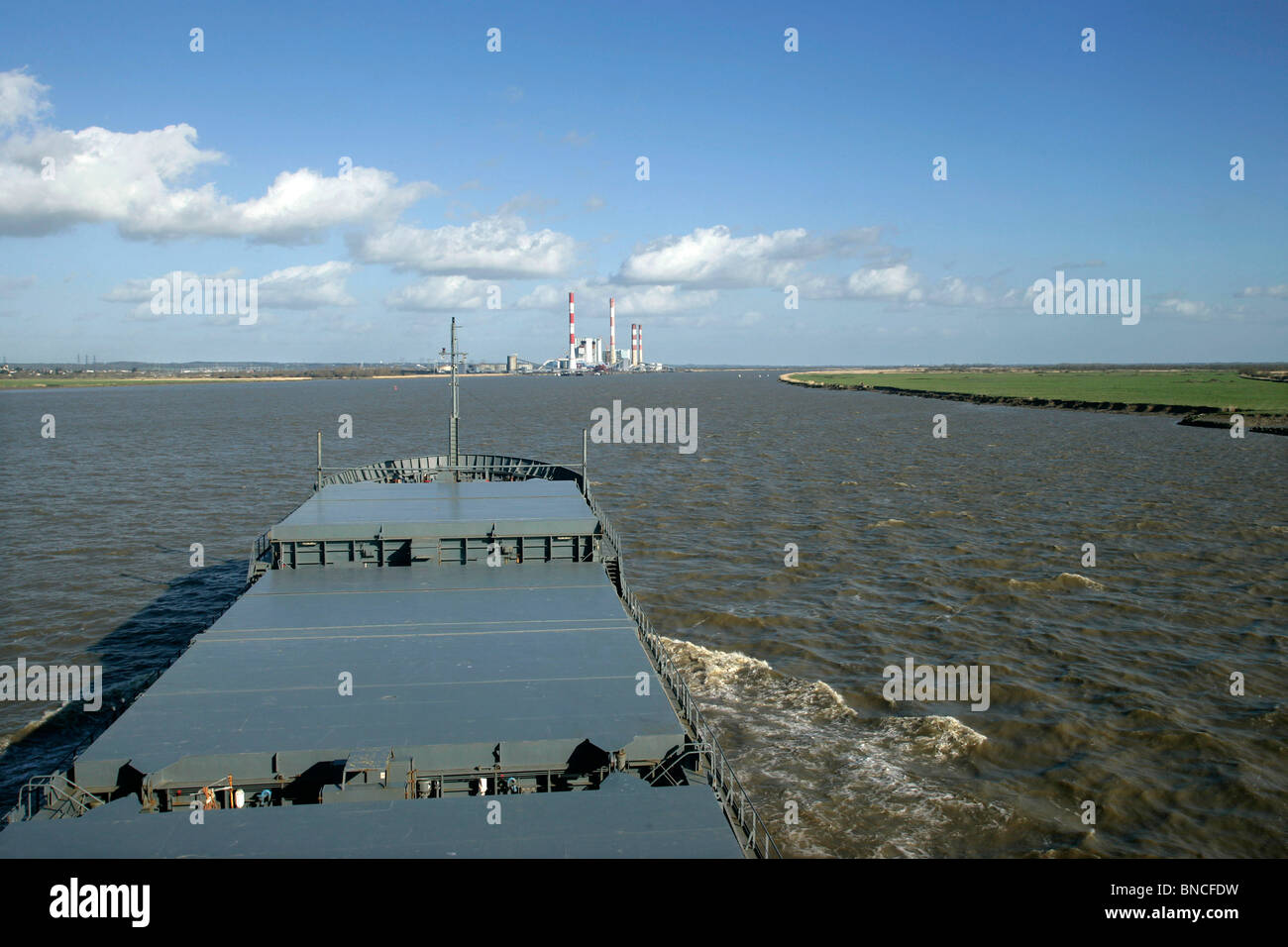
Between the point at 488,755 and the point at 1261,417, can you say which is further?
the point at 1261,417

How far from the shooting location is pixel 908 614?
3522cm

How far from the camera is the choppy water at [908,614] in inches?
853

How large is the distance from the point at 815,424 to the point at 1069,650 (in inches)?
3794

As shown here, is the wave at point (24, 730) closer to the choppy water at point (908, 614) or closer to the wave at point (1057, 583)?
the choppy water at point (908, 614)

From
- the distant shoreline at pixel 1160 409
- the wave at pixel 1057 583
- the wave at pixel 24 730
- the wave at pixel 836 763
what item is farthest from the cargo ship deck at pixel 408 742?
the distant shoreline at pixel 1160 409

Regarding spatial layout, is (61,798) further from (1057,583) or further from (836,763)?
(1057,583)

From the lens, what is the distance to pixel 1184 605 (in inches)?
1407

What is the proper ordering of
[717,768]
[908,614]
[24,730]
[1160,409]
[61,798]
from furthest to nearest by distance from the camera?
[1160,409], [908,614], [24,730], [717,768], [61,798]

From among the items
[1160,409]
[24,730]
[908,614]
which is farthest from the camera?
[1160,409]

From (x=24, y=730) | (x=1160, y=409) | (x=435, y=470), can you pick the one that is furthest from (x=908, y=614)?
(x=1160, y=409)
